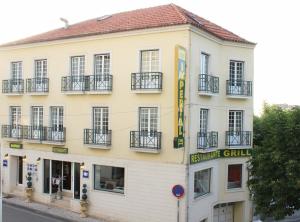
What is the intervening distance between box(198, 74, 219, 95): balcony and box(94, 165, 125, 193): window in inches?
263

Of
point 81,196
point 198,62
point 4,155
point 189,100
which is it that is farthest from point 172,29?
point 4,155

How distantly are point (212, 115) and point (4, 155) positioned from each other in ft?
53.5

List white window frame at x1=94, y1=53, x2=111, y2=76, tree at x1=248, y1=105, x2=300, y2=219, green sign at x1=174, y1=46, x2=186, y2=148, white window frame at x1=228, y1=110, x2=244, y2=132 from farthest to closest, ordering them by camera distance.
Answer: white window frame at x1=228, y1=110, x2=244, y2=132
white window frame at x1=94, y1=53, x2=111, y2=76
green sign at x1=174, y1=46, x2=186, y2=148
tree at x1=248, y1=105, x2=300, y2=219

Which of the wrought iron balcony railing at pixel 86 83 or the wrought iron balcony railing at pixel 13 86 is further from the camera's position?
the wrought iron balcony railing at pixel 13 86

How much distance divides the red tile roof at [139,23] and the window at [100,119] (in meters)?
4.74

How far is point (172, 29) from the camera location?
2106 cm

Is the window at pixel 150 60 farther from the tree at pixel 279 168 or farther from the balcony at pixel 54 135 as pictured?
the balcony at pixel 54 135

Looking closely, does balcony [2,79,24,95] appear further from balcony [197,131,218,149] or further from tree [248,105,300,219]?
tree [248,105,300,219]

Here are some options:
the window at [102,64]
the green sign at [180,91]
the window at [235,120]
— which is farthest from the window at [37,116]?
the window at [235,120]

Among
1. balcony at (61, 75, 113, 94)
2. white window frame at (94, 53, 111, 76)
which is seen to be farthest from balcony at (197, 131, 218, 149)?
white window frame at (94, 53, 111, 76)

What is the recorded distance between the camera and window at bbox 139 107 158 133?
71.7ft

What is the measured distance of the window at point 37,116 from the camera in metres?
27.0

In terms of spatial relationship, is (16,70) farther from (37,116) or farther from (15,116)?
(37,116)

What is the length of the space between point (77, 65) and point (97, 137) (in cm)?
505
